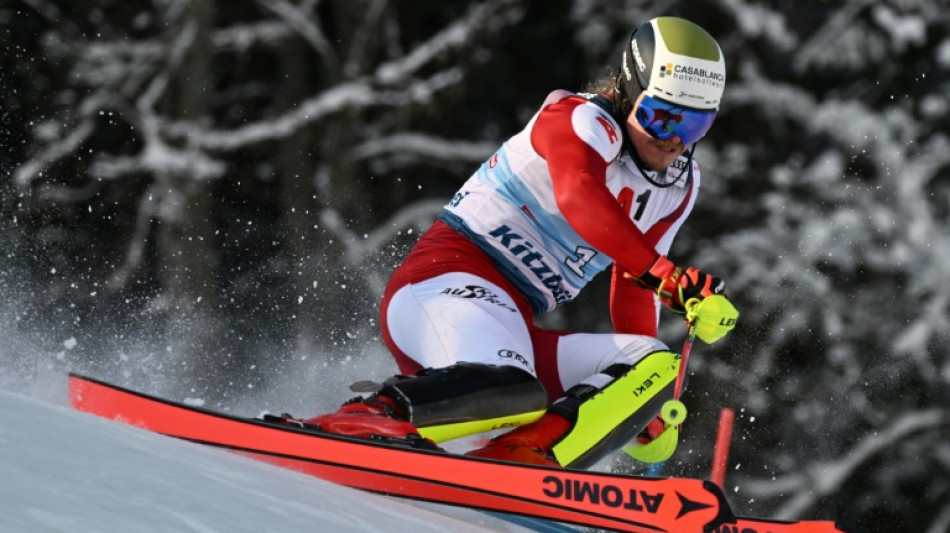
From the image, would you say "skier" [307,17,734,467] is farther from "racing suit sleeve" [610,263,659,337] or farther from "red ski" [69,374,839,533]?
"racing suit sleeve" [610,263,659,337]

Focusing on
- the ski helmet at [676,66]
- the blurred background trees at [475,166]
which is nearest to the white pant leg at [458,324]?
the ski helmet at [676,66]

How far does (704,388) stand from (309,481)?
364 inches

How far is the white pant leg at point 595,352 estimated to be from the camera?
400 centimetres

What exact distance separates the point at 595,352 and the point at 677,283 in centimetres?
46

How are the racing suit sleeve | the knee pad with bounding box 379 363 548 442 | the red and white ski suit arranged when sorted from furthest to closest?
the racing suit sleeve → the red and white ski suit → the knee pad with bounding box 379 363 548 442

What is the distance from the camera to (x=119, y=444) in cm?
273

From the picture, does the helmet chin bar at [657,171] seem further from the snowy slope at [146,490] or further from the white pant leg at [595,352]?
the snowy slope at [146,490]

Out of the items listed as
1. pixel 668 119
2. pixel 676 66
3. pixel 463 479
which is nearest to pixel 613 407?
pixel 463 479

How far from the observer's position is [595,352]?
4.04 metres

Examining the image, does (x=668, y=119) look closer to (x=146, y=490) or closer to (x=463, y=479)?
(x=463, y=479)

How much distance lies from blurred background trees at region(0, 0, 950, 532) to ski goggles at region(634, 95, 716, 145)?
7.38 metres

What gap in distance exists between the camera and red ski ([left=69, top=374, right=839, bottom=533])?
3289 millimetres

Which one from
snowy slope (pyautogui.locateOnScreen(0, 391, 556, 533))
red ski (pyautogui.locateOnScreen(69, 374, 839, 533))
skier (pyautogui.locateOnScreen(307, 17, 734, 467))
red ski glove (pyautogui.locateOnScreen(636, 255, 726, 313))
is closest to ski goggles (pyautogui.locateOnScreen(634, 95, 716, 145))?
skier (pyautogui.locateOnScreen(307, 17, 734, 467))

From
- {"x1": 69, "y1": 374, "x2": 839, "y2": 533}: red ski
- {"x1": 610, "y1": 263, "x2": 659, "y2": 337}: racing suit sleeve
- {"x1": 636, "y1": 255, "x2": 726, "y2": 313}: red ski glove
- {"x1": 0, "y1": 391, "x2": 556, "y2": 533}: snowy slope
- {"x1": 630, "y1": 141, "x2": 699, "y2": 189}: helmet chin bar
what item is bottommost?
{"x1": 0, "y1": 391, "x2": 556, "y2": 533}: snowy slope
